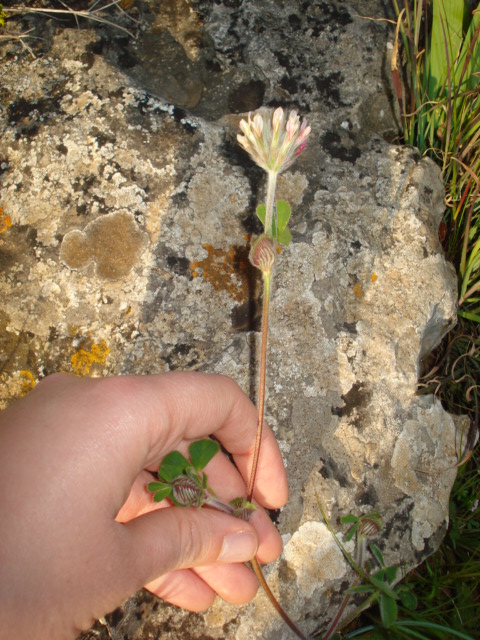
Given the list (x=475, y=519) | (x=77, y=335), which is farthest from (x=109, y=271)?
(x=475, y=519)

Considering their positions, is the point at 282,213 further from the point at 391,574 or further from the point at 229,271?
the point at 391,574

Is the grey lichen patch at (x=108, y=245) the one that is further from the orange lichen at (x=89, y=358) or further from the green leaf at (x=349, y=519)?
the green leaf at (x=349, y=519)

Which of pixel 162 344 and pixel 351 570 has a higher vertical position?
pixel 162 344

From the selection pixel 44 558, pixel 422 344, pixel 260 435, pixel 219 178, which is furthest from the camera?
pixel 422 344

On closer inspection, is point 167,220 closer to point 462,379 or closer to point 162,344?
point 162,344

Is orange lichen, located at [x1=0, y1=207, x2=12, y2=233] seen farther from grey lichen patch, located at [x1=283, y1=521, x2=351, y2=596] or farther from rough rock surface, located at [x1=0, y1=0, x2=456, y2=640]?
grey lichen patch, located at [x1=283, y1=521, x2=351, y2=596]

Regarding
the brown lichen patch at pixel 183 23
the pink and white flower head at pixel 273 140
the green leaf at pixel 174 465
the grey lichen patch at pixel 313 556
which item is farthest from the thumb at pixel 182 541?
the brown lichen patch at pixel 183 23

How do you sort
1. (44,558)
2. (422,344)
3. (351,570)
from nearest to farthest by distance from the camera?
(44,558) < (351,570) < (422,344)

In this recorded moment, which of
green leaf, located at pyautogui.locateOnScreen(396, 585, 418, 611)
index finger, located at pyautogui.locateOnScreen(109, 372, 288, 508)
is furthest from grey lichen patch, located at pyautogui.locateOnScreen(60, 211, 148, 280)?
green leaf, located at pyautogui.locateOnScreen(396, 585, 418, 611)
